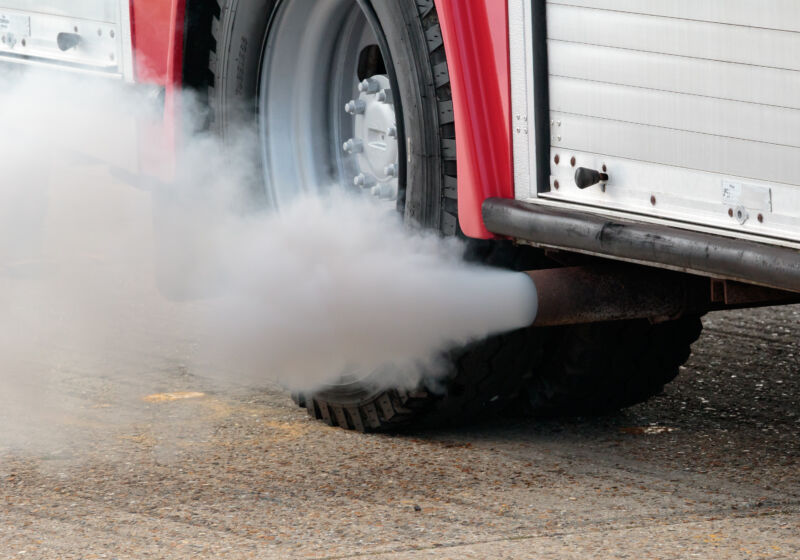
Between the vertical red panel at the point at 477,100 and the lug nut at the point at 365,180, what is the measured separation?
603 millimetres

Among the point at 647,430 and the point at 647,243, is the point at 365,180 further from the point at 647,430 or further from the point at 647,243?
the point at 647,243

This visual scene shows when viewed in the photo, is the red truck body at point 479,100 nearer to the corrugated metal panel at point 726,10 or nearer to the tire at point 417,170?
the tire at point 417,170

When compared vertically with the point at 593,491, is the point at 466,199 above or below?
above

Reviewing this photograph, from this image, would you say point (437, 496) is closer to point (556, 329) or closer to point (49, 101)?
point (556, 329)

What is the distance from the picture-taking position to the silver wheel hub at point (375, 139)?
3416 millimetres

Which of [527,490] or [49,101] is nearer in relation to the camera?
[527,490]

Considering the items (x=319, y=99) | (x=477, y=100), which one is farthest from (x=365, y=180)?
(x=477, y=100)

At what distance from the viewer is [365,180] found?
11.7 feet

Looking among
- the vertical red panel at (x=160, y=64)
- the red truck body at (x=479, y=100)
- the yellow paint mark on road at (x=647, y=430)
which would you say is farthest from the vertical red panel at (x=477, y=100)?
the vertical red panel at (x=160, y=64)

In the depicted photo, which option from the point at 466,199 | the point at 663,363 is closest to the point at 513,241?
the point at 466,199

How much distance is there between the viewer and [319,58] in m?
3.72

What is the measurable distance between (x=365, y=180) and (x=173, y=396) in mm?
918

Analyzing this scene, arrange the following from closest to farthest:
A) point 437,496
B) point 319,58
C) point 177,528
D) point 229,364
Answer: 1. point 177,528
2. point 437,496
3. point 319,58
4. point 229,364

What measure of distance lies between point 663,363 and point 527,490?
76 cm
